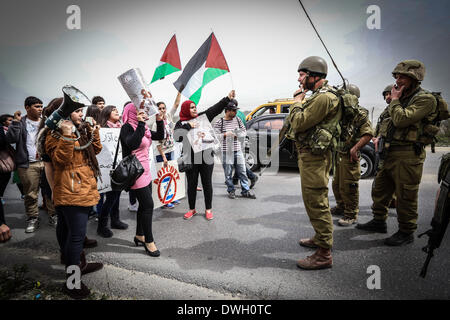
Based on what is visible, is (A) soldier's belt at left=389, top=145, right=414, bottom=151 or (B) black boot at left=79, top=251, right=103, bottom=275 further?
(A) soldier's belt at left=389, top=145, right=414, bottom=151

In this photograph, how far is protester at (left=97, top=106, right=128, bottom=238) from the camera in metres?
3.63

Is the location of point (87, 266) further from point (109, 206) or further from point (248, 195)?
point (248, 195)

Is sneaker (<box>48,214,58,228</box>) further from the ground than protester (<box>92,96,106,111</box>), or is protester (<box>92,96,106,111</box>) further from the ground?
protester (<box>92,96,106,111</box>)

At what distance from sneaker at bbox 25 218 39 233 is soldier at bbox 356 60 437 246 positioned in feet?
16.5

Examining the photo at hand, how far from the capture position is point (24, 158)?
3.79 metres

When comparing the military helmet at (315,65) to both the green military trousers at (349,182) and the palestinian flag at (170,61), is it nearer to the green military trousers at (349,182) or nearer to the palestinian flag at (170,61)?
the green military trousers at (349,182)

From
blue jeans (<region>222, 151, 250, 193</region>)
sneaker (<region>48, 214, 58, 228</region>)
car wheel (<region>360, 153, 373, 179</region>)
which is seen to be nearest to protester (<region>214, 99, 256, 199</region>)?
blue jeans (<region>222, 151, 250, 193</region>)

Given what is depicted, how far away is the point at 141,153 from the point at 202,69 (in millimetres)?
2759

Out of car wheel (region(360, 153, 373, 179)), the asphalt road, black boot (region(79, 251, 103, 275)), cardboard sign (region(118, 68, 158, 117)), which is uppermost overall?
cardboard sign (region(118, 68, 158, 117))

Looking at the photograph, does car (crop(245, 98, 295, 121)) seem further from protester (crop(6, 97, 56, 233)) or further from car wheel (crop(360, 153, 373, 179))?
protester (crop(6, 97, 56, 233))

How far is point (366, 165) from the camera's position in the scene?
6.52 metres

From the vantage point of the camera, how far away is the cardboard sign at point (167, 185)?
13.9 feet

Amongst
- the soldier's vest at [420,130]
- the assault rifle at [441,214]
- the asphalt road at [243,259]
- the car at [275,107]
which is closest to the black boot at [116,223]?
the asphalt road at [243,259]

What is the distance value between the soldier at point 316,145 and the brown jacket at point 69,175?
6.95 feet
